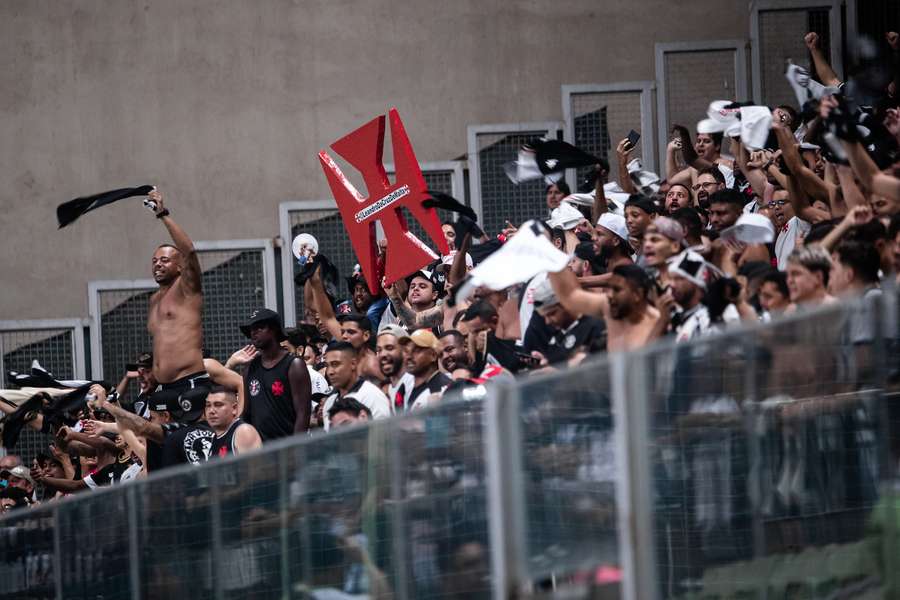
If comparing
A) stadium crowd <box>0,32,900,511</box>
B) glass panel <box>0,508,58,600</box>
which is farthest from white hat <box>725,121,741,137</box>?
glass panel <box>0,508,58,600</box>

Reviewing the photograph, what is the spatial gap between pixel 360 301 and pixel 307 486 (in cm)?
593

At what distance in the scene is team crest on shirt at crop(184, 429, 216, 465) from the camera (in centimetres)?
906

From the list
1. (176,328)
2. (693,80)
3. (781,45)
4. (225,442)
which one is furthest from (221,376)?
(781,45)

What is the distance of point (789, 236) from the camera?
882 cm

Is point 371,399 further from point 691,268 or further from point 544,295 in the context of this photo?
point 691,268

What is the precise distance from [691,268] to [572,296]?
1.94 ft

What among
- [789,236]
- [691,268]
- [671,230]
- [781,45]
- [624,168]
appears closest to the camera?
[691,268]

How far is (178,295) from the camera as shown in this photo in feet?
35.2

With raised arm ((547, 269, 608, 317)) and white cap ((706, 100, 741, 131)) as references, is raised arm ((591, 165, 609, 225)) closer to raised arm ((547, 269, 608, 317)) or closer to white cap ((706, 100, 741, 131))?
white cap ((706, 100, 741, 131))

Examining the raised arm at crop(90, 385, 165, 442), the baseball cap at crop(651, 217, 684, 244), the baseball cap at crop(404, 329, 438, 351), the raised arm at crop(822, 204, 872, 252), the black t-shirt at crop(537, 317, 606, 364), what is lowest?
the raised arm at crop(90, 385, 165, 442)

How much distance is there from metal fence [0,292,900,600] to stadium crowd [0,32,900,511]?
23cm

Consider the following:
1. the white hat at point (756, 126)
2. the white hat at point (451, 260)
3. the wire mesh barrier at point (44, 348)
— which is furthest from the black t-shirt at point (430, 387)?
the wire mesh barrier at point (44, 348)

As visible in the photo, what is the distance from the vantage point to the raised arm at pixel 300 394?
29.5ft

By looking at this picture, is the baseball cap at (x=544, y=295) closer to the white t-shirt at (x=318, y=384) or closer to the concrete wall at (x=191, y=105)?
the white t-shirt at (x=318, y=384)
